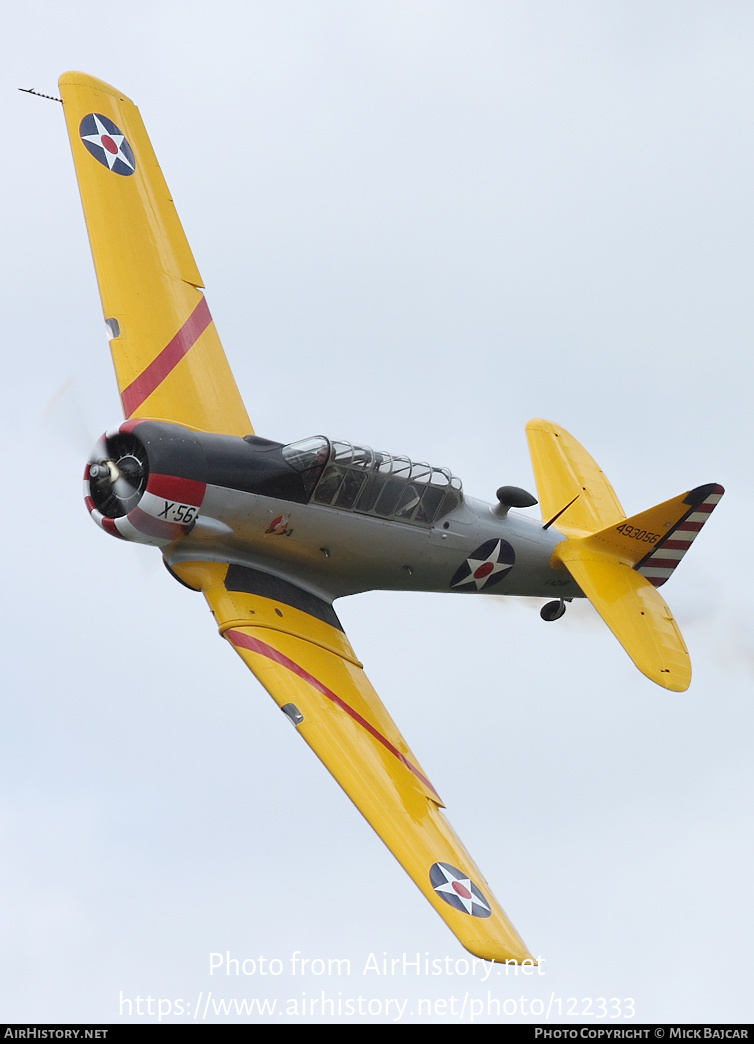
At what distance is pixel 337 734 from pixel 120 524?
128 inches

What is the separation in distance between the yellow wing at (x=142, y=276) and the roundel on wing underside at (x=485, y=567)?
3.07m

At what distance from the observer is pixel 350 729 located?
1670 cm

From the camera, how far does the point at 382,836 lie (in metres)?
15.7

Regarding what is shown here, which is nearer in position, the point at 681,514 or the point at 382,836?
the point at 382,836

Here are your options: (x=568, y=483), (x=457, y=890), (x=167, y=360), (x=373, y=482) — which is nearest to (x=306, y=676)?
(x=373, y=482)

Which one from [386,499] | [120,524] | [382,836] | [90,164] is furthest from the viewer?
[90,164]

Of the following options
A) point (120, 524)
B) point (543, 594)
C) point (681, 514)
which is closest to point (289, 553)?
point (120, 524)

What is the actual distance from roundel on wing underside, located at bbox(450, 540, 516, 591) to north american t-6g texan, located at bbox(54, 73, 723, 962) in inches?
0.9

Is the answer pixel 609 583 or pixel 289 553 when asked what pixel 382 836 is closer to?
pixel 289 553

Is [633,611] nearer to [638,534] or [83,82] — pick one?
[638,534]

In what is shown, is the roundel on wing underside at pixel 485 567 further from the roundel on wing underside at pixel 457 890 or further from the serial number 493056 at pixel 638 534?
the roundel on wing underside at pixel 457 890

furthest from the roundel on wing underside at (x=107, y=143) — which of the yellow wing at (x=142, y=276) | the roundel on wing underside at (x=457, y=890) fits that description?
the roundel on wing underside at (x=457, y=890)

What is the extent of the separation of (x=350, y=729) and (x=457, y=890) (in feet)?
7.31

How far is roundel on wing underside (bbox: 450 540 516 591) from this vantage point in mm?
19078
